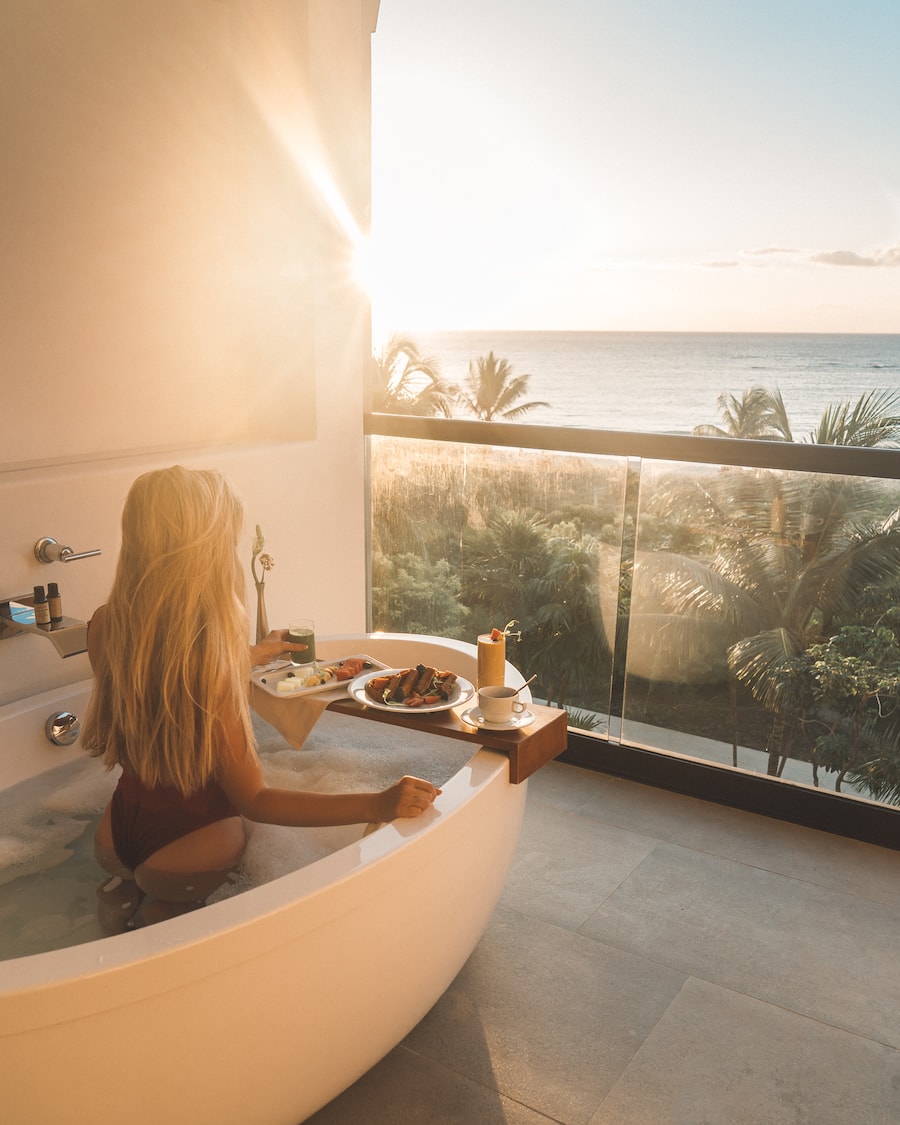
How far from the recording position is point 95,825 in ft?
6.29

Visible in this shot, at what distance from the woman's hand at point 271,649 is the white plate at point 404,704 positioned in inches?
7.9

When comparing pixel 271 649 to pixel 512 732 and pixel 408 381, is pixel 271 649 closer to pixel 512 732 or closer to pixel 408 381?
pixel 512 732

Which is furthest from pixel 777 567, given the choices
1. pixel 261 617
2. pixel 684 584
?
pixel 261 617

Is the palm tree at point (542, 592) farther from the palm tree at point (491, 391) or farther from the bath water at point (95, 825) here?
the palm tree at point (491, 391)

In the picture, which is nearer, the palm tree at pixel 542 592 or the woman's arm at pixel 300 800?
the woman's arm at pixel 300 800

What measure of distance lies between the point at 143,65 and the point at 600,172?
82.8 ft

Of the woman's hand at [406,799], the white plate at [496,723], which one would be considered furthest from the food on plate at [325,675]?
the woman's hand at [406,799]

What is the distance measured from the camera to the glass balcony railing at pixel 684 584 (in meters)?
2.54

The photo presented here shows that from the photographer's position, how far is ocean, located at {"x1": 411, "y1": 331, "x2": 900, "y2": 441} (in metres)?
27.7

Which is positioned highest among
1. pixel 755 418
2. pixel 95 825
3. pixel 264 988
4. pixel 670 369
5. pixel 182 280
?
pixel 182 280

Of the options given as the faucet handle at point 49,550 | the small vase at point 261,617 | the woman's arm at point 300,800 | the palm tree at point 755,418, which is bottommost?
the palm tree at point 755,418

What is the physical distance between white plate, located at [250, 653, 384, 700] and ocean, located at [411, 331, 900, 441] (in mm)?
26051

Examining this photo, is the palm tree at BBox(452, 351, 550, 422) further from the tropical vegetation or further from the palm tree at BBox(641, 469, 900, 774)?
the palm tree at BBox(641, 469, 900, 774)

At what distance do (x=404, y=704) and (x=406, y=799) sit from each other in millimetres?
427
